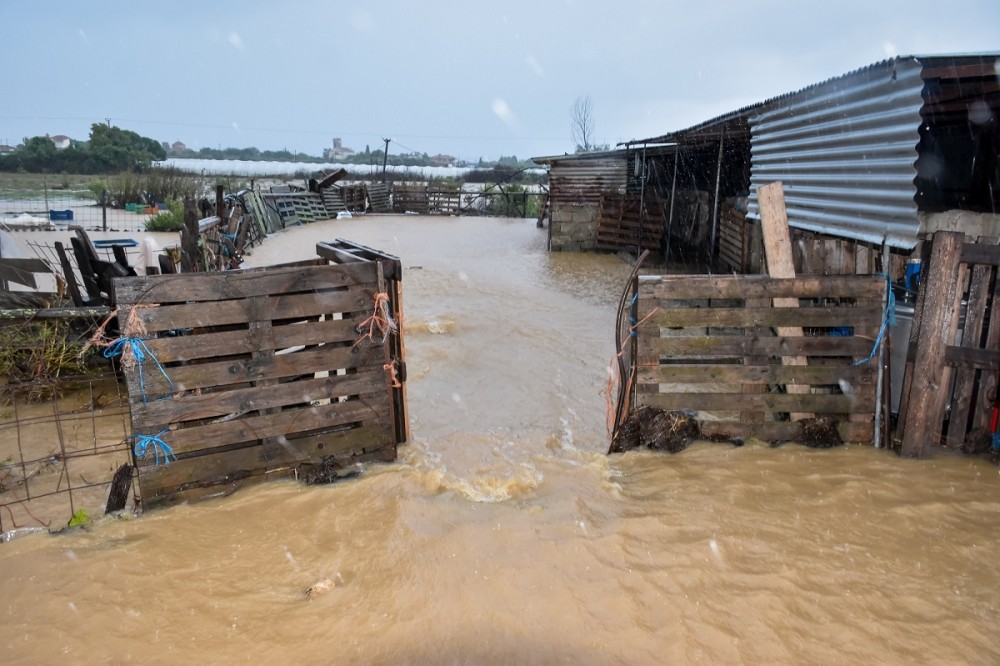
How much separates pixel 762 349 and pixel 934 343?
136 cm

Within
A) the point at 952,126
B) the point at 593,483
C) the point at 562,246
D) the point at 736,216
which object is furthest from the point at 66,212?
the point at 952,126

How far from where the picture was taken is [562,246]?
71.9 feet

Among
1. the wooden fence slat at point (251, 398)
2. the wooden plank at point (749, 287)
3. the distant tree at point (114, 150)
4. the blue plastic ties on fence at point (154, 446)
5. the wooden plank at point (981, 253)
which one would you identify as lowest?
the blue plastic ties on fence at point (154, 446)

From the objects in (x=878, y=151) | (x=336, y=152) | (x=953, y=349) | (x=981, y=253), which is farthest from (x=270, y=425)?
(x=336, y=152)

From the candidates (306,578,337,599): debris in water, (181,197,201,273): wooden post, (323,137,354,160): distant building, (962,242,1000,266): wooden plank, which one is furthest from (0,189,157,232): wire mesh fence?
(323,137,354,160): distant building

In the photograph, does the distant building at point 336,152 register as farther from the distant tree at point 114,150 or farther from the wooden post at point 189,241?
the wooden post at point 189,241

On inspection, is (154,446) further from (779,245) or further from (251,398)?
(779,245)

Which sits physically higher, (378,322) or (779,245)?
(779,245)

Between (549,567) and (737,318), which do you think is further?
(737,318)

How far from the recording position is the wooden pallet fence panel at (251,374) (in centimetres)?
434

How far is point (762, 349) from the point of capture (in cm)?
532

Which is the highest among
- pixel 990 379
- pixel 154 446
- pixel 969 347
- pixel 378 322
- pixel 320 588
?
pixel 378 322

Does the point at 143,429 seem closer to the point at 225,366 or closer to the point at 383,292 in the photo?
the point at 225,366

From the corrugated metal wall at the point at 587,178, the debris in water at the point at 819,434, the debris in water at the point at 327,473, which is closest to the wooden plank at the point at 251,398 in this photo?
the debris in water at the point at 327,473
